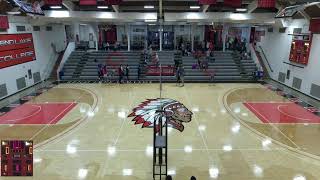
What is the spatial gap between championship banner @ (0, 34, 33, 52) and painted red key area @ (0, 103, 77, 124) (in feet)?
13.5

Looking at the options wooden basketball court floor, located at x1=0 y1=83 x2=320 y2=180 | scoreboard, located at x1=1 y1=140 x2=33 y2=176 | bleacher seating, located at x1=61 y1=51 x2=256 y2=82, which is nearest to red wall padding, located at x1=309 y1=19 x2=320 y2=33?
wooden basketball court floor, located at x1=0 y1=83 x2=320 y2=180

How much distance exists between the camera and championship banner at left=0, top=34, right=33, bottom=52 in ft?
50.9

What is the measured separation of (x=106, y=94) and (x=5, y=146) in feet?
36.6

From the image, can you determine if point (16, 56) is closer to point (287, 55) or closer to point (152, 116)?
point (152, 116)

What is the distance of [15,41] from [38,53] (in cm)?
317

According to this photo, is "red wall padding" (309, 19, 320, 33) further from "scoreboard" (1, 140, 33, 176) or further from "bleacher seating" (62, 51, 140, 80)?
"scoreboard" (1, 140, 33, 176)

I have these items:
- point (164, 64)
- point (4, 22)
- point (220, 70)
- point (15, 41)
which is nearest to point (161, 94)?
point (164, 64)

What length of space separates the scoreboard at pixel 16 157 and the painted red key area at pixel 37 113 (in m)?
6.17

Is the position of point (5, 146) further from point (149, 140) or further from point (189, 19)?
point (189, 19)

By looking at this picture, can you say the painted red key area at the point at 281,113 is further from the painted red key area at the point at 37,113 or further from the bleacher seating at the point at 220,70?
the painted red key area at the point at 37,113

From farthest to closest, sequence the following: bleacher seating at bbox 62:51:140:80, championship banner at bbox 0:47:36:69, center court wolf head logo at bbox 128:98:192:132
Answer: bleacher seating at bbox 62:51:140:80, championship banner at bbox 0:47:36:69, center court wolf head logo at bbox 128:98:192:132

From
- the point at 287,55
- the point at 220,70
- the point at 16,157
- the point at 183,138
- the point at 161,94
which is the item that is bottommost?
the point at 183,138

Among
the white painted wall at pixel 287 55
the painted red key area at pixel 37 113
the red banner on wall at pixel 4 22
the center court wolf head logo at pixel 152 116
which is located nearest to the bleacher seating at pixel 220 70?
the white painted wall at pixel 287 55

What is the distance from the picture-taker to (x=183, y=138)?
403 inches
